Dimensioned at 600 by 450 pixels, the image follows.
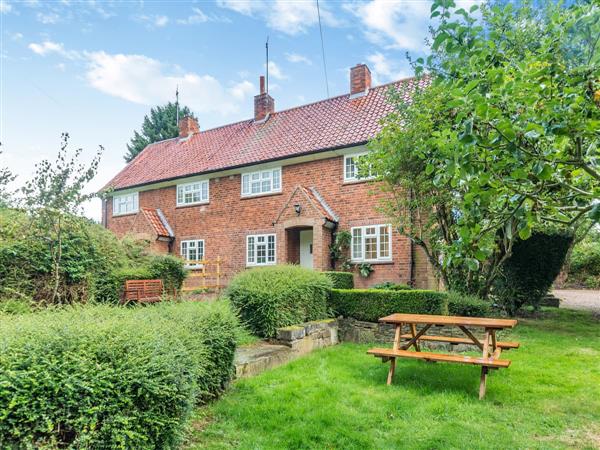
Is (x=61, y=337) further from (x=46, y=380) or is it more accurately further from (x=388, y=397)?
(x=388, y=397)

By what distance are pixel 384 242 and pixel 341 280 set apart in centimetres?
264

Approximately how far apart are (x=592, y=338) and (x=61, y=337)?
34.8 feet

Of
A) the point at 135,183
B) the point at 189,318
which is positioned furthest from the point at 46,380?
the point at 135,183

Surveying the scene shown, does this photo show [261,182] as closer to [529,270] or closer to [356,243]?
[356,243]

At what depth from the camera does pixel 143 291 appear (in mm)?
11844

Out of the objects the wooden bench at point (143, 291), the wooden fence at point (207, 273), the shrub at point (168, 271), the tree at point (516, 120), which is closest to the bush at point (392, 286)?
the shrub at point (168, 271)

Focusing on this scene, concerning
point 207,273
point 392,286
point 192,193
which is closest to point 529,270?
point 392,286

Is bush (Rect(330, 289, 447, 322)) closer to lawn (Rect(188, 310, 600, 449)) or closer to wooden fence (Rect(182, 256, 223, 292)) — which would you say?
lawn (Rect(188, 310, 600, 449))

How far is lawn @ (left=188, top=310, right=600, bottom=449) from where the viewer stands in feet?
13.9

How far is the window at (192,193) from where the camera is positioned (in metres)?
19.9

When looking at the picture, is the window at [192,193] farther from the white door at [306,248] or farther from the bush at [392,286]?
the bush at [392,286]

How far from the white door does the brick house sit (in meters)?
0.04

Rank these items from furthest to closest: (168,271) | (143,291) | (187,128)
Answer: (187,128) < (168,271) < (143,291)

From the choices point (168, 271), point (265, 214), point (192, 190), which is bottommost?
point (168, 271)
